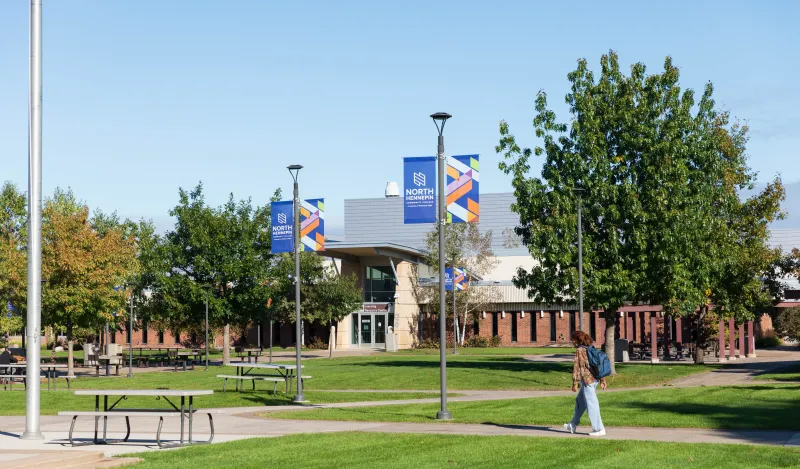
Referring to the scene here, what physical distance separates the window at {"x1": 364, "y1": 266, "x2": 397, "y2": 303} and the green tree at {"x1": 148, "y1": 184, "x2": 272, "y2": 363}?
26365 millimetres

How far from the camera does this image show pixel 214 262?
50.1 m

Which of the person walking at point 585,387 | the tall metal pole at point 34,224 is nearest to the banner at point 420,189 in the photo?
the person walking at point 585,387

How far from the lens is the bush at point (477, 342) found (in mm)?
77250

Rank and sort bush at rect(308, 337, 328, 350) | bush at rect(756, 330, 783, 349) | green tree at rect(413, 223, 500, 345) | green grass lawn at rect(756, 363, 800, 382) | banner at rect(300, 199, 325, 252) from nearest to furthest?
1. banner at rect(300, 199, 325, 252)
2. green grass lawn at rect(756, 363, 800, 382)
3. green tree at rect(413, 223, 500, 345)
4. bush at rect(756, 330, 783, 349)
5. bush at rect(308, 337, 328, 350)

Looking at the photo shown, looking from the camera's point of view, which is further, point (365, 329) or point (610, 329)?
point (365, 329)

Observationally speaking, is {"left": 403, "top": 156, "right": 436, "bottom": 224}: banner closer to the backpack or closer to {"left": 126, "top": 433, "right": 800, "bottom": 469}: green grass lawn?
the backpack

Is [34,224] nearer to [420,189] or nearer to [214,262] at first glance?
[420,189]

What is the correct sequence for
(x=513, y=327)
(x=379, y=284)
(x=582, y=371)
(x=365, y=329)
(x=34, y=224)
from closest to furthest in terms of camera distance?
(x=34, y=224) → (x=582, y=371) → (x=365, y=329) → (x=379, y=284) → (x=513, y=327)

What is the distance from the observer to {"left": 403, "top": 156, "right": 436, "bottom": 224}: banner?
20875 mm

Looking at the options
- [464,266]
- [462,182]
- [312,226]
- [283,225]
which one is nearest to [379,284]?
[464,266]

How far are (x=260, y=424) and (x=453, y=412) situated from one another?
4.32 metres

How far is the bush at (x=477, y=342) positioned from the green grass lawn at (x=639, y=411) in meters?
51.0

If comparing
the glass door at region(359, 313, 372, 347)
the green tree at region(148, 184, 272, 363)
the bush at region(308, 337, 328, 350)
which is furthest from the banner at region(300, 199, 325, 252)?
the glass door at region(359, 313, 372, 347)

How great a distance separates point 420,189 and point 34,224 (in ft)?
25.6
